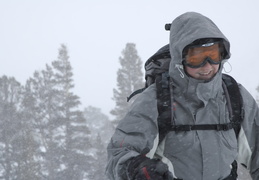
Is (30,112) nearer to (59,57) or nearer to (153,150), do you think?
(59,57)

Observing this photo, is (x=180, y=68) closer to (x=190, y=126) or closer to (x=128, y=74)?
(x=190, y=126)

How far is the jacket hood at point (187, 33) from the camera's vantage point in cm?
215

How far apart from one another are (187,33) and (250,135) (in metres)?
1.12

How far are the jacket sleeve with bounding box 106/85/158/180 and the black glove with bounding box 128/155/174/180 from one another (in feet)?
0.41

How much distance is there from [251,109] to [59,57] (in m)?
23.2

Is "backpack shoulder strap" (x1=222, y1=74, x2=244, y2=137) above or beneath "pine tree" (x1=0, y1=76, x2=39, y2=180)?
above

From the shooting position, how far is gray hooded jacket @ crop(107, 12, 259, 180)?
208cm

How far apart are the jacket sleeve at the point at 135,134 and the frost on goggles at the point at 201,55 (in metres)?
0.44

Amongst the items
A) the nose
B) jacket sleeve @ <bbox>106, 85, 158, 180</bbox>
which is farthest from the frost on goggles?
jacket sleeve @ <bbox>106, 85, 158, 180</bbox>

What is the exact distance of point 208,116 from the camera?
2.22m

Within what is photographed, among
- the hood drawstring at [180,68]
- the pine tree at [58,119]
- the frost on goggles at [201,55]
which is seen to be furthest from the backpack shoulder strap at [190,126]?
the pine tree at [58,119]

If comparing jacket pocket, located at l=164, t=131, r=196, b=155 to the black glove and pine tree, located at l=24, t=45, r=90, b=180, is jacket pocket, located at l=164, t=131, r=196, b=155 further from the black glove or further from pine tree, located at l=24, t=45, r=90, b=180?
pine tree, located at l=24, t=45, r=90, b=180

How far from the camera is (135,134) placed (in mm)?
2084

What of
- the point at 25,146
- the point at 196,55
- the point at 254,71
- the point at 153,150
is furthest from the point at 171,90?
the point at 254,71
